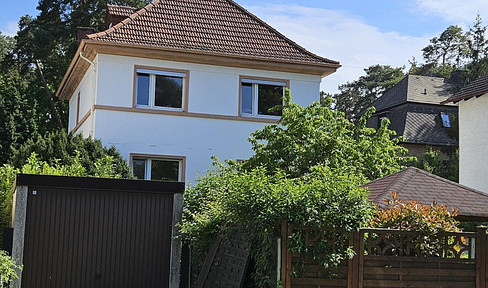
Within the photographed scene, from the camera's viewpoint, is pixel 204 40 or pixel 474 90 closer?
pixel 204 40

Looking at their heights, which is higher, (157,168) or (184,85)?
(184,85)

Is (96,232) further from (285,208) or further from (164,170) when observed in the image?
(164,170)

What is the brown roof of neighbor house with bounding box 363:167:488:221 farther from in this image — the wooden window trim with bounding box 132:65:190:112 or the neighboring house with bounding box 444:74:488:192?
the neighboring house with bounding box 444:74:488:192

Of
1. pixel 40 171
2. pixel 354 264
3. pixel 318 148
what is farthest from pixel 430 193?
pixel 40 171

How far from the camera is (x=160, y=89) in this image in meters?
19.8

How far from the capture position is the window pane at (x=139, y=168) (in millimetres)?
19469

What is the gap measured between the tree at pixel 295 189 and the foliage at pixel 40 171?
3028mm

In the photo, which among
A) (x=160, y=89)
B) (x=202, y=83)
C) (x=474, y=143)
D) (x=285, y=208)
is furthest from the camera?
(x=474, y=143)

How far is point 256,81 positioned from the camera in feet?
68.2

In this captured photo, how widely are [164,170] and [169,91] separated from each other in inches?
93.6

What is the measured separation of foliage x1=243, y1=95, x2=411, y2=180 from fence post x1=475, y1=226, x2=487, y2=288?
5945 mm

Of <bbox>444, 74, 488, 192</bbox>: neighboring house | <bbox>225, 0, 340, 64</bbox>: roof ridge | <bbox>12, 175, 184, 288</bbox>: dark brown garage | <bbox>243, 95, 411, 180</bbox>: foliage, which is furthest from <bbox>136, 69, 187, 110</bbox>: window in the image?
<bbox>444, 74, 488, 192</bbox>: neighboring house

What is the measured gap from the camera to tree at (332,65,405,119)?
65.6m

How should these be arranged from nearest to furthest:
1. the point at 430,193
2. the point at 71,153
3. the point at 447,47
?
the point at 430,193 < the point at 71,153 < the point at 447,47
